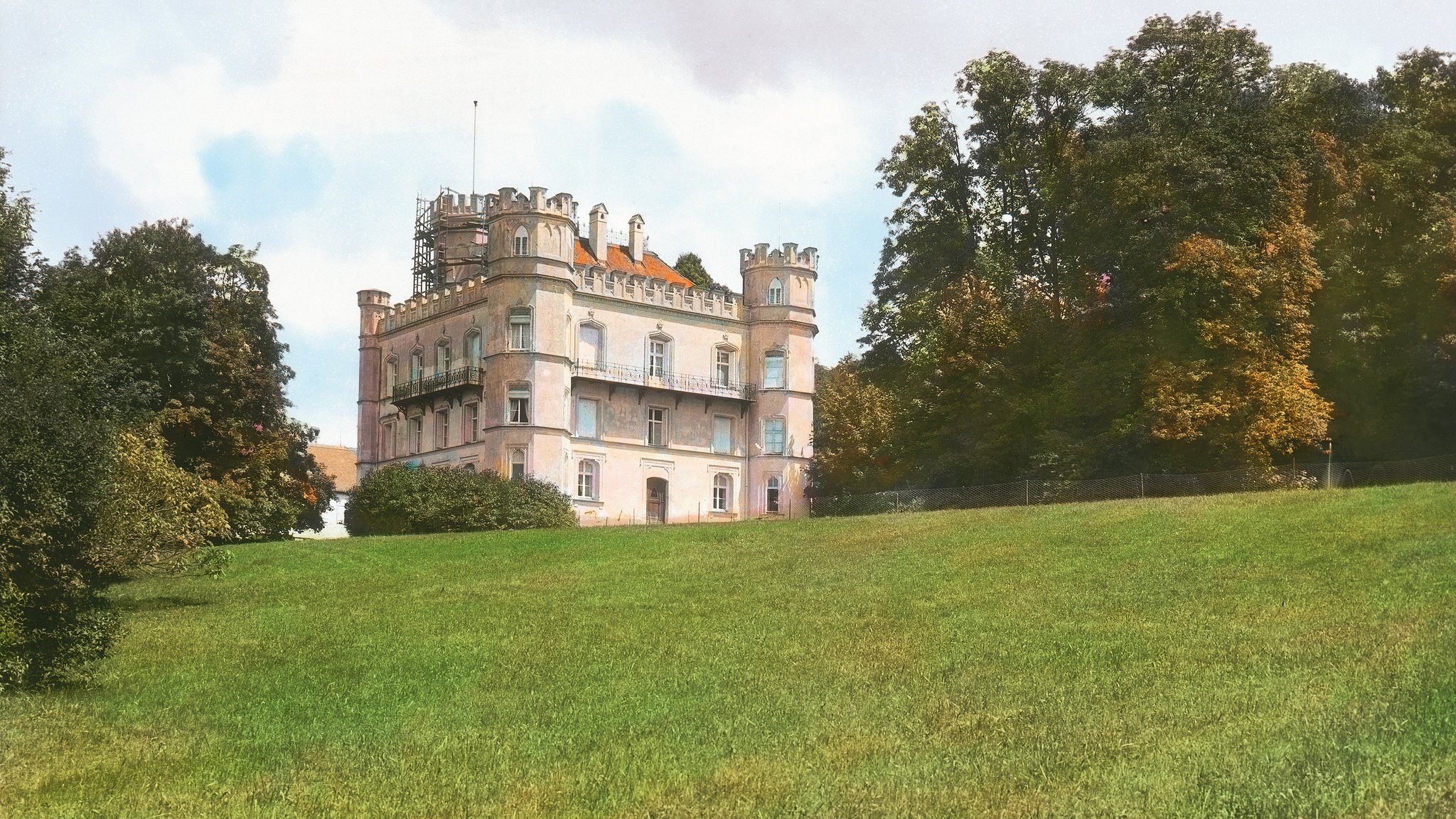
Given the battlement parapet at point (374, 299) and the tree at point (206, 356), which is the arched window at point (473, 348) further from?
the tree at point (206, 356)

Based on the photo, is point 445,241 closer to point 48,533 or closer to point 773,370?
point 773,370

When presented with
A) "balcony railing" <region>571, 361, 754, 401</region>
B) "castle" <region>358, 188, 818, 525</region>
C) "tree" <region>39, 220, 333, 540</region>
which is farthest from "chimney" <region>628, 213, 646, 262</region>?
"tree" <region>39, 220, 333, 540</region>

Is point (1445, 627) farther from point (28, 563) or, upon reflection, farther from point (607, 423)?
point (607, 423)

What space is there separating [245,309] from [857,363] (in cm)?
2348

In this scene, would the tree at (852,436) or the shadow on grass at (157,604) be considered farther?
the tree at (852,436)

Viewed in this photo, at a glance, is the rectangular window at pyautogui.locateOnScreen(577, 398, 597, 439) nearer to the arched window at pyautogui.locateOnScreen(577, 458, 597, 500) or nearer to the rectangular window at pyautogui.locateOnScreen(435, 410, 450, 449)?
the arched window at pyautogui.locateOnScreen(577, 458, 597, 500)

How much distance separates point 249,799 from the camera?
51.2 feet

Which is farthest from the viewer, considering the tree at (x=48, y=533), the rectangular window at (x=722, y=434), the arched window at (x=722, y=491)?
the rectangular window at (x=722, y=434)

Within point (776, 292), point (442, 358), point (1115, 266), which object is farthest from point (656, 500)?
point (1115, 266)

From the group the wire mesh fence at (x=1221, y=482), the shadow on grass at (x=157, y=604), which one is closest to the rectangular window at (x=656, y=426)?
the wire mesh fence at (x=1221, y=482)

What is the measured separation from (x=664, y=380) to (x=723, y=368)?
10.3 ft

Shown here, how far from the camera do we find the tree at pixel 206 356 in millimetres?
43594

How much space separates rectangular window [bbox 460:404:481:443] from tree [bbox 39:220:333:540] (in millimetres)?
12410

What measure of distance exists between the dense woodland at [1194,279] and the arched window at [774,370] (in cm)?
1154
